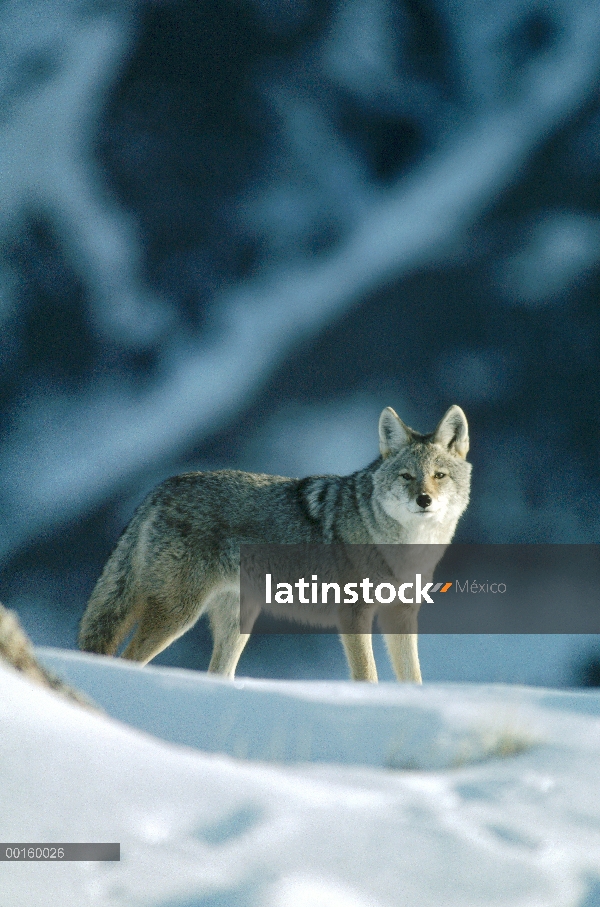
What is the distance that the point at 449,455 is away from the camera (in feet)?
24.9

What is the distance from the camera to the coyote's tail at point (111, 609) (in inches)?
279

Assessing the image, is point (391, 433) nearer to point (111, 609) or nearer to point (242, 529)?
point (242, 529)

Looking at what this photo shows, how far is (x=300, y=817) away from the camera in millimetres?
1766

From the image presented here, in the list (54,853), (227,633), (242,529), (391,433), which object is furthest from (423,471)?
(54,853)

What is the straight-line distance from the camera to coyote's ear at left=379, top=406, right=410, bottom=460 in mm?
7617

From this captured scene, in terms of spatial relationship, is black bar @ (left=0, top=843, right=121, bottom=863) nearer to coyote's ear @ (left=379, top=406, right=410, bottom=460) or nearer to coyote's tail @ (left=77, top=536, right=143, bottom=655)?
coyote's tail @ (left=77, top=536, right=143, bottom=655)

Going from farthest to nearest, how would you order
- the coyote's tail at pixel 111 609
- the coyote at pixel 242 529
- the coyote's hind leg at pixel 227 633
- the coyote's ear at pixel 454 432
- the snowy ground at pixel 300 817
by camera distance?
the coyote's hind leg at pixel 227 633, the coyote's ear at pixel 454 432, the coyote at pixel 242 529, the coyote's tail at pixel 111 609, the snowy ground at pixel 300 817

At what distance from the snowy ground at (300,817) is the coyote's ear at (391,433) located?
5.08m

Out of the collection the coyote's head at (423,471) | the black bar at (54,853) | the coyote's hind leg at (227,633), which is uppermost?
the coyote's head at (423,471)

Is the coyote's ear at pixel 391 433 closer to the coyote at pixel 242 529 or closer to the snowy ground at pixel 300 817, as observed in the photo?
the coyote at pixel 242 529

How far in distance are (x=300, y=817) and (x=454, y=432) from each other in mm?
6157

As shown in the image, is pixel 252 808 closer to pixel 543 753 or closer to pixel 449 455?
pixel 543 753

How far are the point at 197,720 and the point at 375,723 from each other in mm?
646

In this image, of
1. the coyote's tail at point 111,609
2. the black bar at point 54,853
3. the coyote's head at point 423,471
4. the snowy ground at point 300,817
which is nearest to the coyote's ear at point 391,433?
the coyote's head at point 423,471
